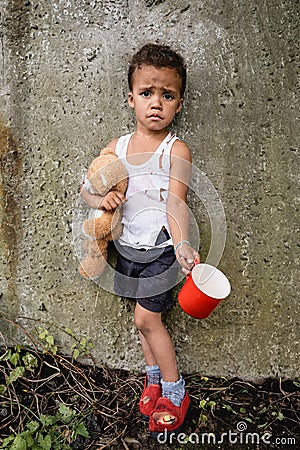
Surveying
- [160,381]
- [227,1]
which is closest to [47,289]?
[160,381]

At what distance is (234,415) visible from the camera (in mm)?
2641

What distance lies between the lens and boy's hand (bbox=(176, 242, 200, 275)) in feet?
7.52

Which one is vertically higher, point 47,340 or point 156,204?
point 156,204

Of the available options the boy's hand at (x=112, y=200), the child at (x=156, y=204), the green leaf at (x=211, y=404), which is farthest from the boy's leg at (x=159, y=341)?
the boy's hand at (x=112, y=200)

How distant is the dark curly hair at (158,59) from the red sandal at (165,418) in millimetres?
1372

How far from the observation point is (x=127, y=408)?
269cm

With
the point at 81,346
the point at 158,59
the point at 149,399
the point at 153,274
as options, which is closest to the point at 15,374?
the point at 81,346

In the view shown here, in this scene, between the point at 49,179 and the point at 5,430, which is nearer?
the point at 5,430

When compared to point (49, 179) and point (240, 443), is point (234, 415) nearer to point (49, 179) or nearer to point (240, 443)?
point (240, 443)

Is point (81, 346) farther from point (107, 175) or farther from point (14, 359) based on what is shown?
point (107, 175)

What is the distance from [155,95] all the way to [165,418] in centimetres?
140

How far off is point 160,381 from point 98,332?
397 mm

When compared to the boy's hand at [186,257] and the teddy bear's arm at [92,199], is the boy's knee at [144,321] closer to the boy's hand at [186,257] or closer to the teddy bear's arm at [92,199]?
the boy's hand at [186,257]

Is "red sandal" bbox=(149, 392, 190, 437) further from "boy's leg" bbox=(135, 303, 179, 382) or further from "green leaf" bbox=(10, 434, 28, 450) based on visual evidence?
"green leaf" bbox=(10, 434, 28, 450)
